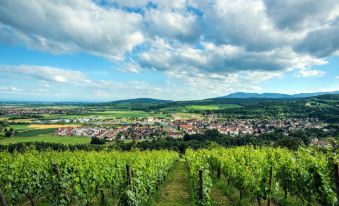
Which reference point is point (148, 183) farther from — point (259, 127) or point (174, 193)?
point (259, 127)

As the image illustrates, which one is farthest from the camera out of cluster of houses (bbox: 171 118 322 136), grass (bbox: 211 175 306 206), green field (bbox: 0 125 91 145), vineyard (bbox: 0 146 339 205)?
cluster of houses (bbox: 171 118 322 136)

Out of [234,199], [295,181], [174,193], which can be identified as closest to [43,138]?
[174,193]

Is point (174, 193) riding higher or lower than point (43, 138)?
higher

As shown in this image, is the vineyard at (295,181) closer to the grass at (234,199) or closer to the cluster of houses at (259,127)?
the grass at (234,199)

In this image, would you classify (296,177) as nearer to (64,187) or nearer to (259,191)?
(259,191)

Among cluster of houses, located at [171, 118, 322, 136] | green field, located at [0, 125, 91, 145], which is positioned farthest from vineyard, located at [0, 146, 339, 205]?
cluster of houses, located at [171, 118, 322, 136]

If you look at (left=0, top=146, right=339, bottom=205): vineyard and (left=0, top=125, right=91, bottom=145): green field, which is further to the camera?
(left=0, top=125, right=91, bottom=145): green field

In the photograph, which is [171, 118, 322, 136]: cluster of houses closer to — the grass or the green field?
the green field

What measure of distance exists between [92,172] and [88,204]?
59.6 inches

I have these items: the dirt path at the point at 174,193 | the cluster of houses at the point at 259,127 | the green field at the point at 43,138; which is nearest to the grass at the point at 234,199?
the dirt path at the point at 174,193

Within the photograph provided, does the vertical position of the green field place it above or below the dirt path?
below

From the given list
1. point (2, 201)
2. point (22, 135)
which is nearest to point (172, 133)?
point (22, 135)

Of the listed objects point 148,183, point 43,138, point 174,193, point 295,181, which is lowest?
point 43,138

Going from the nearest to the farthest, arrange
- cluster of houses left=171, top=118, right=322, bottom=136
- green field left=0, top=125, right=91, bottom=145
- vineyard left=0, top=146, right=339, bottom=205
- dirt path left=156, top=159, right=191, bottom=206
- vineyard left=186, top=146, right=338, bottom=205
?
vineyard left=186, top=146, right=338, bottom=205 < vineyard left=0, top=146, right=339, bottom=205 < dirt path left=156, top=159, right=191, bottom=206 < green field left=0, top=125, right=91, bottom=145 < cluster of houses left=171, top=118, right=322, bottom=136
